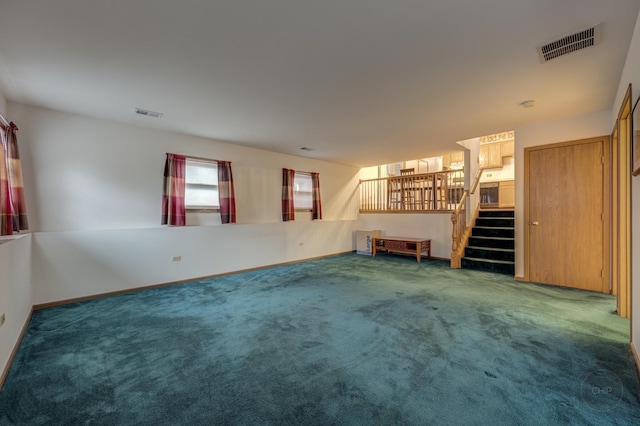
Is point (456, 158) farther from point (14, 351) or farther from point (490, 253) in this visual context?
point (14, 351)

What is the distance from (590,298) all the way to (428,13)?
4.05 metres

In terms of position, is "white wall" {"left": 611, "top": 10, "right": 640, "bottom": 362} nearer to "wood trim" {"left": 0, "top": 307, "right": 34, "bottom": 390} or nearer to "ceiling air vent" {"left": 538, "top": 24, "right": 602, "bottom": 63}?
"ceiling air vent" {"left": 538, "top": 24, "right": 602, "bottom": 63}

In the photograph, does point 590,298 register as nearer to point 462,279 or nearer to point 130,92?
point 462,279

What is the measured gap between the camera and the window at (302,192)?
6449 millimetres

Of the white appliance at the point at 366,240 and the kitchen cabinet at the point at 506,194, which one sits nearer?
the white appliance at the point at 366,240

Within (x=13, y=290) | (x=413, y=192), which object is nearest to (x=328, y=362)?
(x=13, y=290)

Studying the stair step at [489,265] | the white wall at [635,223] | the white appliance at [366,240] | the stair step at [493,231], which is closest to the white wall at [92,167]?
the white appliance at [366,240]

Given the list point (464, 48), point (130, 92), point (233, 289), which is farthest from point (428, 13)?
point (233, 289)

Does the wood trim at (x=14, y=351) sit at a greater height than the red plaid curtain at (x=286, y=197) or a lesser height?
lesser

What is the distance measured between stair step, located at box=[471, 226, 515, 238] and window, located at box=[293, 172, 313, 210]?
3.80 meters

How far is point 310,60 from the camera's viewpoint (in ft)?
7.96

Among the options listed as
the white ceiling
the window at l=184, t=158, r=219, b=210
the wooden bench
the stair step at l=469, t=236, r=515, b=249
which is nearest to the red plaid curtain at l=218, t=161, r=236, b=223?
the window at l=184, t=158, r=219, b=210

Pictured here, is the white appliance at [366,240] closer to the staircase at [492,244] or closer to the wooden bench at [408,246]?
the wooden bench at [408,246]

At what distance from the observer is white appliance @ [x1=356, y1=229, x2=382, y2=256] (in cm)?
727
